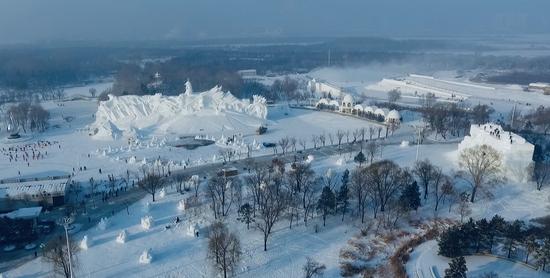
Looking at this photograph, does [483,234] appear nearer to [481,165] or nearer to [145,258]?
[481,165]

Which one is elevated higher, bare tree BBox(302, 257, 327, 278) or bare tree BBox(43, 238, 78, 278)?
bare tree BBox(43, 238, 78, 278)

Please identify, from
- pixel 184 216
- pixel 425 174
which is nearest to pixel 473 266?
pixel 425 174

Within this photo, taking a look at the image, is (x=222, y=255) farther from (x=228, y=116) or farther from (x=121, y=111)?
(x=121, y=111)

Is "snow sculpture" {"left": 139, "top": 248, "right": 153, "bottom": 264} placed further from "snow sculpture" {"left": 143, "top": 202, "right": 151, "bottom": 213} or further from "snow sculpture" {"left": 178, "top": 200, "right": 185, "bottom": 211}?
"snow sculpture" {"left": 143, "top": 202, "right": 151, "bottom": 213}

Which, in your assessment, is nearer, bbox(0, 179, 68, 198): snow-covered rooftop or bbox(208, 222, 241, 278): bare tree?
bbox(208, 222, 241, 278): bare tree

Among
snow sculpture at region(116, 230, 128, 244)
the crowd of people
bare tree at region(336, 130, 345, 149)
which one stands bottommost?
the crowd of people

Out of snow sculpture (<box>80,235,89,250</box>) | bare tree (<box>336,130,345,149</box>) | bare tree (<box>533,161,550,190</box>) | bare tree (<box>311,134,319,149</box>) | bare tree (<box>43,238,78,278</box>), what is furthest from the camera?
bare tree (<box>336,130,345,149</box>)

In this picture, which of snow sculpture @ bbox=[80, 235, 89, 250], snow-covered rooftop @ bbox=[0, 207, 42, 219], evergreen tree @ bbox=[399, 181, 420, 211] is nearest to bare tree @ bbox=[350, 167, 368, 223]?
evergreen tree @ bbox=[399, 181, 420, 211]

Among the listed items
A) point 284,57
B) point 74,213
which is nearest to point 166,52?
point 284,57
